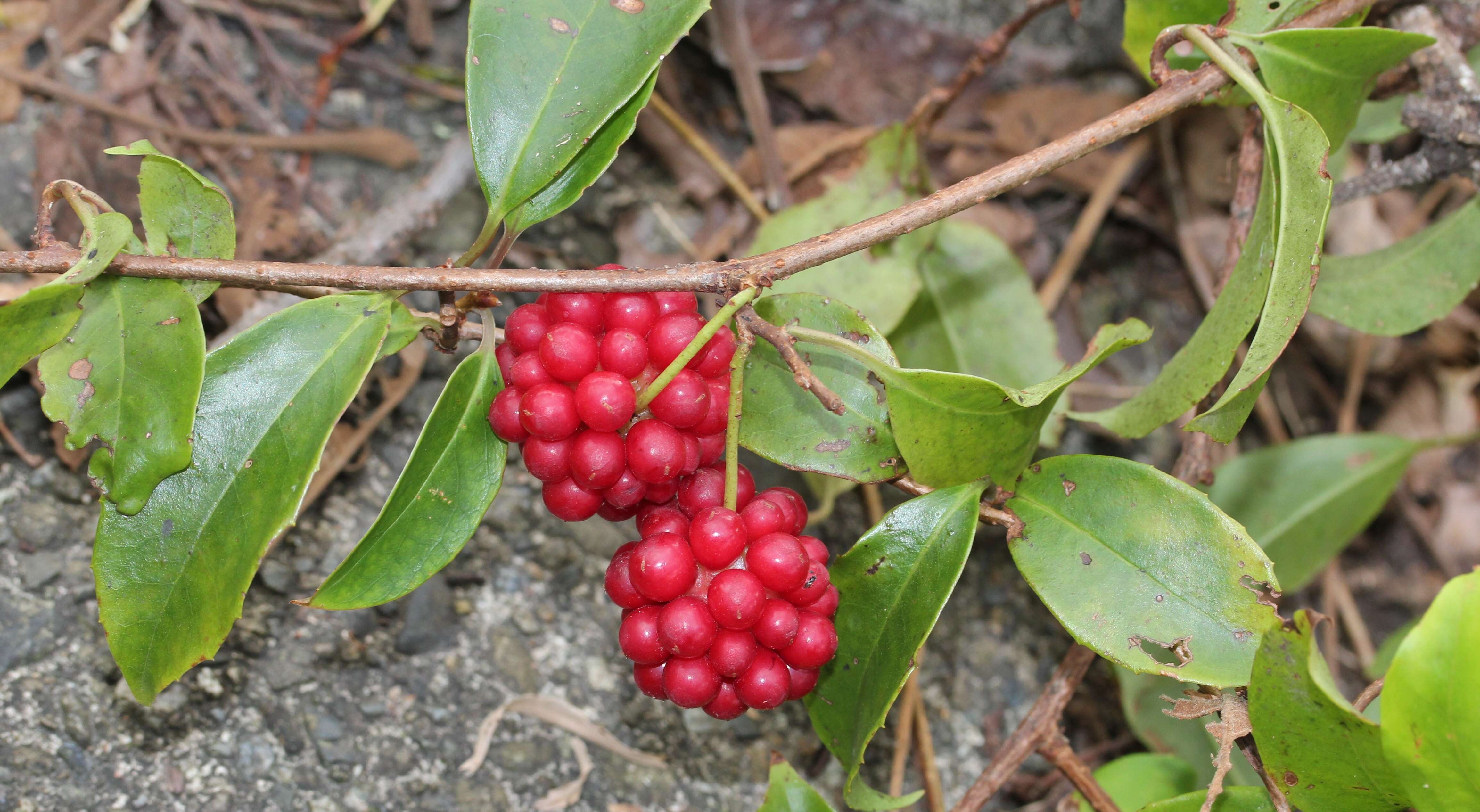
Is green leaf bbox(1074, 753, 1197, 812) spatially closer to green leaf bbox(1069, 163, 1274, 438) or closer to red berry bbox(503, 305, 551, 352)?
green leaf bbox(1069, 163, 1274, 438)

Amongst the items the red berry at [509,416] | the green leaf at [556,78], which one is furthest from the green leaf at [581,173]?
the red berry at [509,416]

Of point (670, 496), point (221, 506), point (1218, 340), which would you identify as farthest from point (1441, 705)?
point (221, 506)

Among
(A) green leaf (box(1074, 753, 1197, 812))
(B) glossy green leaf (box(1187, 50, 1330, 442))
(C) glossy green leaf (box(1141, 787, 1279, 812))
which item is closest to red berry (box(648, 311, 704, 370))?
(B) glossy green leaf (box(1187, 50, 1330, 442))

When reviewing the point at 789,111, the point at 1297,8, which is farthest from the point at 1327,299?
the point at 789,111

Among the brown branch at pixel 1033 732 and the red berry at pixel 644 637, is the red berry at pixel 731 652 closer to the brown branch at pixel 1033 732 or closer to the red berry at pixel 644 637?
the red berry at pixel 644 637

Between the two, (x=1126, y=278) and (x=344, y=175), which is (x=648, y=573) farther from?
(x=1126, y=278)

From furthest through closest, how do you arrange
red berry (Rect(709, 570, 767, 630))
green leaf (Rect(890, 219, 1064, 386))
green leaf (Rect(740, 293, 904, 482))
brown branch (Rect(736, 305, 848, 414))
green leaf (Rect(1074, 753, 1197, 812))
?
green leaf (Rect(890, 219, 1064, 386)) < green leaf (Rect(1074, 753, 1197, 812)) < green leaf (Rect(740, 293, 904, 482)) < brown branch (Rect(736, 305, 848, 414)) < red berry (Rect(709, 570, 767, 630))

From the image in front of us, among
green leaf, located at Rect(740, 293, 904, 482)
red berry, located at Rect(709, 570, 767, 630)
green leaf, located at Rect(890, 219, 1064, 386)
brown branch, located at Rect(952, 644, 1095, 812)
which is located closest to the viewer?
red berry, located at Rect(709, 570, 767, 630)
